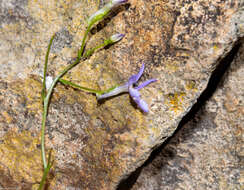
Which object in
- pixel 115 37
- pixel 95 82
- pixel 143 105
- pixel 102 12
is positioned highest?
pixel 102 12

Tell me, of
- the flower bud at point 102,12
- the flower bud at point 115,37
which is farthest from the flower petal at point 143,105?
the flower bud at point 102,12

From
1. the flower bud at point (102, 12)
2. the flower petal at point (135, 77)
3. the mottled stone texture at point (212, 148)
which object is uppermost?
the flower bud at point (102, 12)

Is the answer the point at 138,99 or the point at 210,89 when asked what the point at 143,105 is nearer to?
the point at 138,99

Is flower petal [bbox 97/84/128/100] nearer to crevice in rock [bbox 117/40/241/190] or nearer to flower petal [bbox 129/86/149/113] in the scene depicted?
flower petal [bbox 129/86/149/113]

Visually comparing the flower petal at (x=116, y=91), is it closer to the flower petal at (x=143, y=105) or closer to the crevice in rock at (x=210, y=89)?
the flower petal at (x=143, y=105)

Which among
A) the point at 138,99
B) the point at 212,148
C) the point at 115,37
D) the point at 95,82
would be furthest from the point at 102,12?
the point at 212,148

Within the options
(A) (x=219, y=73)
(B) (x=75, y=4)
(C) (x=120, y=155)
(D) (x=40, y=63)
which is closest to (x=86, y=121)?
(C) (x=120, y=155)
